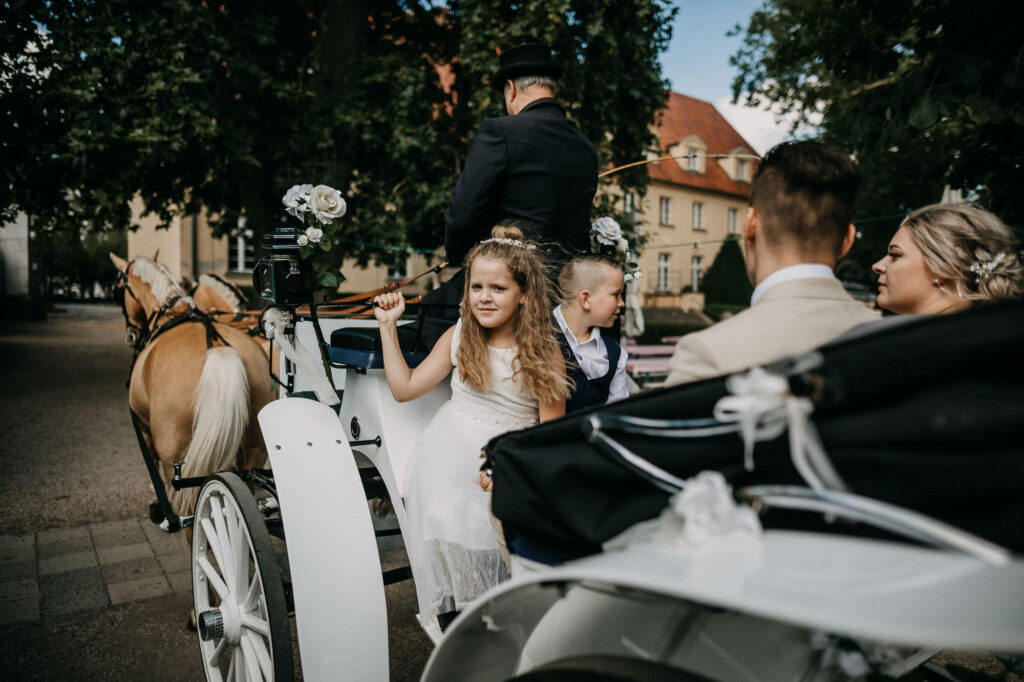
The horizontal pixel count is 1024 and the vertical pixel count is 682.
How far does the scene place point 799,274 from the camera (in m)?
1.45

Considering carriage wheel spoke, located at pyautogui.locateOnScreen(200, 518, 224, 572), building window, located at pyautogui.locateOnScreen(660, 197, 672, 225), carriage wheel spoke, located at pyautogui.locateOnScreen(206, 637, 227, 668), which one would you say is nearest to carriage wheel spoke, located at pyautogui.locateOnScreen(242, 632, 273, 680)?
carriage wheel spoke, located at pyautogui.locateOnScreen(206, 637, 227, 668)

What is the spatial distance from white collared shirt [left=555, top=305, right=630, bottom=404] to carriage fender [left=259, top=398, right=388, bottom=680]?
3.49ft

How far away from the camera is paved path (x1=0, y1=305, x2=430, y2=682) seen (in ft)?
10.4

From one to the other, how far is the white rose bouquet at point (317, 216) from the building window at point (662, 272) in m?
34.5

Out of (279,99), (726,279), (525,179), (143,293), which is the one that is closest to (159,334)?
(143,293)

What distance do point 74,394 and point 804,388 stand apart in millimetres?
11753

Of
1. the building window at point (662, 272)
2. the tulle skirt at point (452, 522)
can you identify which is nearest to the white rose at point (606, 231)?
the tulle skirt at point (452, 522)

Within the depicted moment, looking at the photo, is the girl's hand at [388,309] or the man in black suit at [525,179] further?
the man in black suit at [525,179]

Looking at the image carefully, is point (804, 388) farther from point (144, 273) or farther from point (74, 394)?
point (74, 394)

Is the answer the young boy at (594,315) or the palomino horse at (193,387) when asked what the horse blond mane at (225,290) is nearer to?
the palomino horse at (193,387)

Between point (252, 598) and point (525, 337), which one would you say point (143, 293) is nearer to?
point (252, 598)

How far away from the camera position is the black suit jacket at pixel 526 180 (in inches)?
107

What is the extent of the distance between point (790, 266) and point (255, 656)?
6.96 feet

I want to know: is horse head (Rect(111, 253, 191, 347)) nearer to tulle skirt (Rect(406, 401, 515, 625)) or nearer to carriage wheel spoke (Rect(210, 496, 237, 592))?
carriage wheel spoke (Rect(210, 496, 237, 592))
